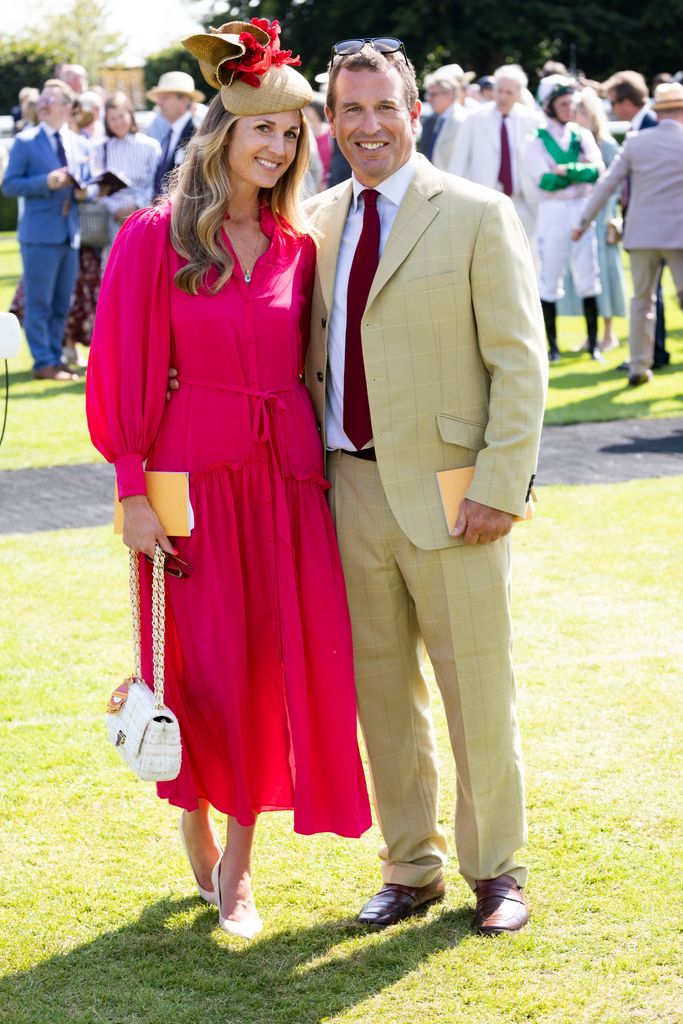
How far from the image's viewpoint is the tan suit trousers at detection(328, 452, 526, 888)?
3537 mm

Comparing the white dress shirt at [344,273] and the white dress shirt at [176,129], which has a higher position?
the white dress shirt at [176,129]

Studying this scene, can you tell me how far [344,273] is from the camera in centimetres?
355

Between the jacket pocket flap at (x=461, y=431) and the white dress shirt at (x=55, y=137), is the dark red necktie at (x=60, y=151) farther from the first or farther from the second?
the jacket pocket flap at (x=461, y=431)

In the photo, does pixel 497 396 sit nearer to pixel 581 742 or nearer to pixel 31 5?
pixel 581 742

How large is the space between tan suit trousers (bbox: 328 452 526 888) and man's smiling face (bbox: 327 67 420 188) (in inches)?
30.0

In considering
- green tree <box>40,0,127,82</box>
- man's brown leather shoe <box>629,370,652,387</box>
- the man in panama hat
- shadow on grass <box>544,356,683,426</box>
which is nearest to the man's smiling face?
shadow on grass <box>544,356,683,426</box>

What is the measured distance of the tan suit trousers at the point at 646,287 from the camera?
1059 cm

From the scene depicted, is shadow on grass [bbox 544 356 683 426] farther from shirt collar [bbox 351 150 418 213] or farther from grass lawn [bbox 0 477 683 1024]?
shirt collar [bbox 351 150 418 213]

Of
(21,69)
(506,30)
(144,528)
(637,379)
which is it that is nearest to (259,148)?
(144,528)

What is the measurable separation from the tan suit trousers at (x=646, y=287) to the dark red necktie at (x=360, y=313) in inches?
292

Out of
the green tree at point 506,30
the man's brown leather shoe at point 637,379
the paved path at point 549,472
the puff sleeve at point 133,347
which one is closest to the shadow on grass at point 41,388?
the paved path at point 549,472

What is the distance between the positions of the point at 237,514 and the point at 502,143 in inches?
370

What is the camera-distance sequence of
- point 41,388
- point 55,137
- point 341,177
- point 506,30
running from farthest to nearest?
point 506,30 < point 341,177 < point 55,137 < point 41,388

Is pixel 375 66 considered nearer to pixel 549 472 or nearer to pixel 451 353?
pixel 451 353
